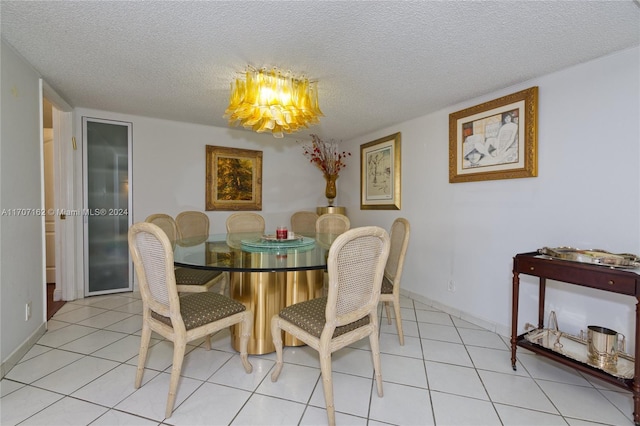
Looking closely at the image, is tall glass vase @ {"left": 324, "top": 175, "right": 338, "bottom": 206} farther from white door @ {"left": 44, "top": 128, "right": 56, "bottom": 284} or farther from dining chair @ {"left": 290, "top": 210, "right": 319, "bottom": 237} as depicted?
white door @ {"left": 44, "top": 128, "right": 56, "bottom": 284}

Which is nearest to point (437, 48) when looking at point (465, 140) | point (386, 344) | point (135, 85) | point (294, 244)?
point (465, 140)

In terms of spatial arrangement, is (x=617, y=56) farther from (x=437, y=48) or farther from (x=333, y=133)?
(x=333, y=133)

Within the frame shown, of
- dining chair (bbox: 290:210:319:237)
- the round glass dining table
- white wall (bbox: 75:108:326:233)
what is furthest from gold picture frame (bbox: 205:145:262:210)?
the round glass dining table

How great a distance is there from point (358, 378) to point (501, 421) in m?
0.76

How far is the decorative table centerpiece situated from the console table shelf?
2819 millimetres

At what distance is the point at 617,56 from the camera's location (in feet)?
6.17

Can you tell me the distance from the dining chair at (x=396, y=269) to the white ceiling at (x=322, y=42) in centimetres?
123

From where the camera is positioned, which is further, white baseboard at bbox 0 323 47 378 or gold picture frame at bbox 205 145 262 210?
gold picture frame at bbox 205 145 262 210

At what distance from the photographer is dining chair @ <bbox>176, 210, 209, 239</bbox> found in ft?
10.5

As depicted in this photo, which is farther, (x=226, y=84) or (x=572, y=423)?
(x=226, y=84)

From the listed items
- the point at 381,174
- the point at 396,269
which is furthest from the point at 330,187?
the point at 396,269

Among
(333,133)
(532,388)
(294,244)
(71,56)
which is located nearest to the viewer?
(532,388)

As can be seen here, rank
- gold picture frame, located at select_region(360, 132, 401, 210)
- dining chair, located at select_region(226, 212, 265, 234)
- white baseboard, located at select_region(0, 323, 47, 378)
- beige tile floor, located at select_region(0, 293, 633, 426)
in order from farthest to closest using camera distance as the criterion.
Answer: gold picture frame, located at select_region(360, 132, 401, 210) < dining chair, located at select_region(226, 212, 265, 234) < white baseboard, located at select_region(0, 323, 47, 378) < beige tile floor, located at select_region(0, 293, 633, 426)

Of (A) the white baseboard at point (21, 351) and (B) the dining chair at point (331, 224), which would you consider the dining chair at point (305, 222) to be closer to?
(B) the dining chair at point (331, 224)
